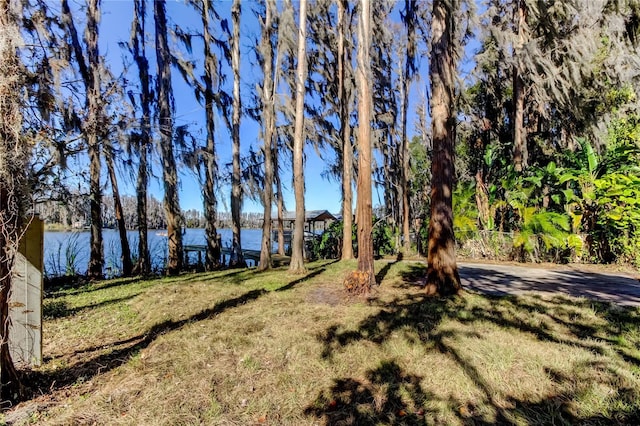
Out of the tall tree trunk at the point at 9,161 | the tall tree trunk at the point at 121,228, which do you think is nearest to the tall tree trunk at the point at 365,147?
the tall tree trunk at the point at 9,161

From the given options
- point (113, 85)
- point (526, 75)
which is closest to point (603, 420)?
point (113, 85)

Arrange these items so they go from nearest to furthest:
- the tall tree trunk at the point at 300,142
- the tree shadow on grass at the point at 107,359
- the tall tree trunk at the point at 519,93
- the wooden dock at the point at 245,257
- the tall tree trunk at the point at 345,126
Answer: the tree shadow on grass at the point at 107,359, the tall tree trunk at the point at 300,142, the tall tree trunk at the point at 345,126, the tall tree trunk at the point at 519,93, the wooden dock at the point at 245,257

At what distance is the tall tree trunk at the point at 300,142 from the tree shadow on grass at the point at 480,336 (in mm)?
3593

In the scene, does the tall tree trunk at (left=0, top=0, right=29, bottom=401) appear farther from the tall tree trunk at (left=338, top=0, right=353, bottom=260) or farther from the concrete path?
the tall tree trunk at (left=338, top=0, right=353, bottom=260)

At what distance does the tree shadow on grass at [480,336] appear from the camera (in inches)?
82.0

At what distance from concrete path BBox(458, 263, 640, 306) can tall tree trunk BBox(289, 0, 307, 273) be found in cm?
397

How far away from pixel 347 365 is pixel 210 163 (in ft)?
29.2

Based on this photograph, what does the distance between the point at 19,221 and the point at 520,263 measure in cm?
961

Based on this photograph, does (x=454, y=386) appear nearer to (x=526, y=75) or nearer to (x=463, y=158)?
(x=526, y=75)

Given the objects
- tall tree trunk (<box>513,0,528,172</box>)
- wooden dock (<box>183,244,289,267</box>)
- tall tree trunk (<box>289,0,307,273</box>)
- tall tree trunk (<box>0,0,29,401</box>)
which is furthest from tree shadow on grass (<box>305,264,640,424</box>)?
wooden dock (<box>183,244,289,267</box>)

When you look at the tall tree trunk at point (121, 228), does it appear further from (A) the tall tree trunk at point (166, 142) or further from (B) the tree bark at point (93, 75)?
(A) the tall tree trunk at point (166, 142)

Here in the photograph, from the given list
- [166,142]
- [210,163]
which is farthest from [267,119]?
[166,142]

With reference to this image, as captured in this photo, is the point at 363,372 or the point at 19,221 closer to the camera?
the point at 19,221

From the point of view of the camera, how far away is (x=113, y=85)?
3387 mm
